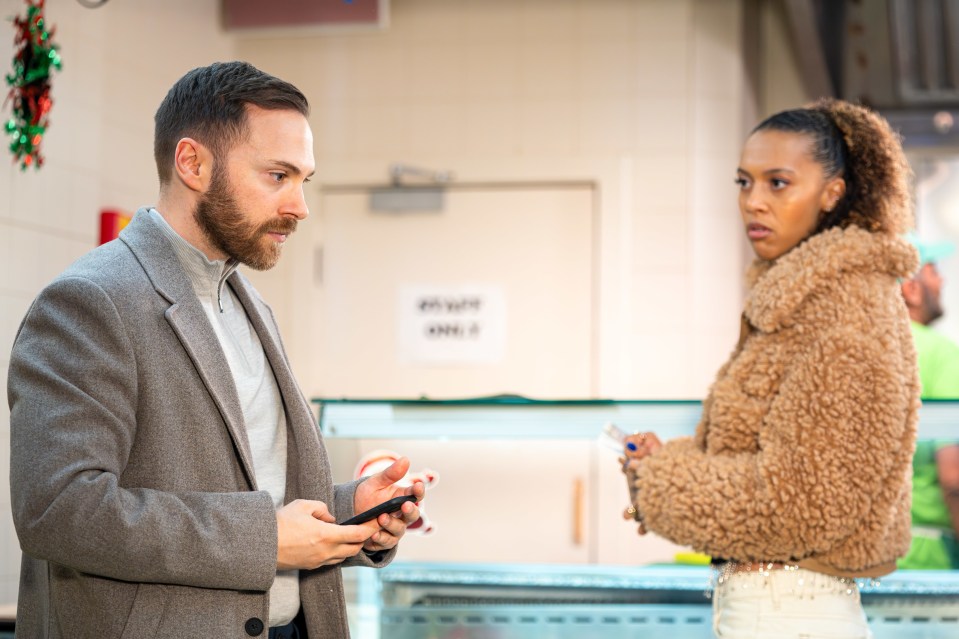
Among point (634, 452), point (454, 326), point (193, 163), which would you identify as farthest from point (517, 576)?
point (454, 326)

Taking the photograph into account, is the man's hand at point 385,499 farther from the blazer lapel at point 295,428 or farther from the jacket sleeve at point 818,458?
the jacket sleeve at point 818,458

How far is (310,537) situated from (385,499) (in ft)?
0.94

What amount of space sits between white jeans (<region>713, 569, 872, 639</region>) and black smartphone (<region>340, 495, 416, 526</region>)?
1.90ft

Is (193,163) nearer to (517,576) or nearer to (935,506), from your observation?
(517,576)

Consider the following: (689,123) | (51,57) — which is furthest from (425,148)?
(51,57)

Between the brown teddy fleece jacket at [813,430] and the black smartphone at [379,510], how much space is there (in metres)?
0.46

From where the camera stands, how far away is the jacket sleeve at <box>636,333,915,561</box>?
1.55 meters

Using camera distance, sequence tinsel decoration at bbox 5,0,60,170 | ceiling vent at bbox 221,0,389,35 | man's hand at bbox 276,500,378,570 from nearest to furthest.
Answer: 1. man's hand at bbox 276,500,378,570
2. tinsel decoration at bbox 5,0,60,170
3. ceiling vent at bbox 221,0,389,35

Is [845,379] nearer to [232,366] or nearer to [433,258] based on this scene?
[232,366]

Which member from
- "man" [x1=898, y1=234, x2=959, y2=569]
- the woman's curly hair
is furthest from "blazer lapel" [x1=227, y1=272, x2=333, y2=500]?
"man" [x1=898, y1=234, x2=959, y2=569]

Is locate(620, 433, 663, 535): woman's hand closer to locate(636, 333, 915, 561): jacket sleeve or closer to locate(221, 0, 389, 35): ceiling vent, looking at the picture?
locate(636, 333, 915, 561): jacket sleeve

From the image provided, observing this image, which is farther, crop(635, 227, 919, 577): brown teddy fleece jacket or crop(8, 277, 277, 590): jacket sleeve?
crop(635, 227, 919, 577): brown teddy fleece jacket

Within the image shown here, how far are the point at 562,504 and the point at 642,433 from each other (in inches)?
98.5

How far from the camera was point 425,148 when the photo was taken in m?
4.83
